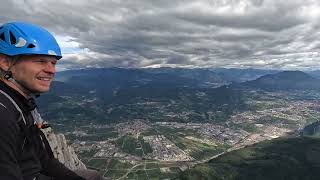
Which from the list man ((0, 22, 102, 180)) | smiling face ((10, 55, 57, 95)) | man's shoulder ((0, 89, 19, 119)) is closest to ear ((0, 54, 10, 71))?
man ((0, 22, 102, 180))

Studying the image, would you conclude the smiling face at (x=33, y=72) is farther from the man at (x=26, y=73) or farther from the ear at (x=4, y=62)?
the ear at (x=4, y=62)

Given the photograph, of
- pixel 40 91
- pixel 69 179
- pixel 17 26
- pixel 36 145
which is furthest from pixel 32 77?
pixel 69 179

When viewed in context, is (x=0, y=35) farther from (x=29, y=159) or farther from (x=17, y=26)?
(x=29, y=159)

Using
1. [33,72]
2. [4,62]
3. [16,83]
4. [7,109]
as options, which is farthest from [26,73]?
[7,109]

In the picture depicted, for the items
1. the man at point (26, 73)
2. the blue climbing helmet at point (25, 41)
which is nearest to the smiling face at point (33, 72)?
the man at point (26, 73)

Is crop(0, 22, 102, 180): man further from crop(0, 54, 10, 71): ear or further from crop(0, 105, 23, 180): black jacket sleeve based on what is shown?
crop(0, 105, 23, 180): black jacket sleeve

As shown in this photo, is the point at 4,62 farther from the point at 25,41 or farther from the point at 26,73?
the point at 25,41

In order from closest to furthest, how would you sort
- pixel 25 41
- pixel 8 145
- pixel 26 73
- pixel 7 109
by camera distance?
pixel 8 145 < pixel 7 109 < pixel 25 41 < pixel 26 73
